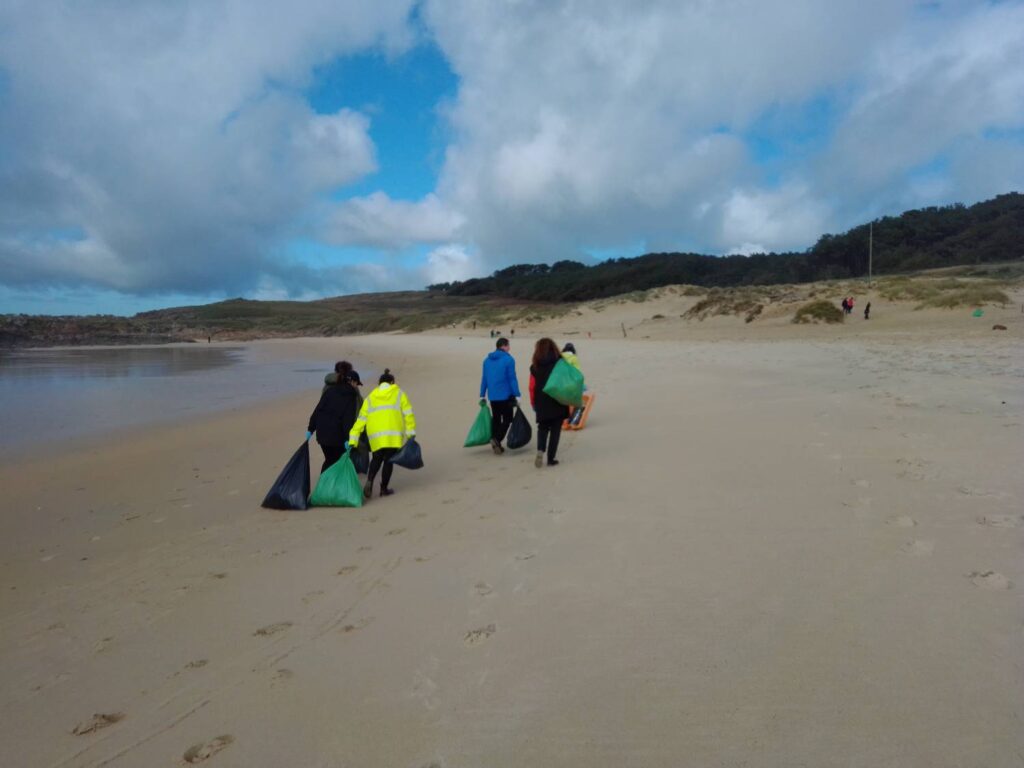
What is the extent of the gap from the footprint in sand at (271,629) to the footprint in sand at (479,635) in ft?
3.64

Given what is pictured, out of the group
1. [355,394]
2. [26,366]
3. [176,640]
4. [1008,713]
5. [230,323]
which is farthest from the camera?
[230,323]

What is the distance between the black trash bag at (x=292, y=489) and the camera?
6.33 meters

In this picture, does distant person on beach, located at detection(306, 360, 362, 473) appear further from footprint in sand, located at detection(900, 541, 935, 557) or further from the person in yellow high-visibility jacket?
footprint in sand, located at detection(900, 541, 935, 557)

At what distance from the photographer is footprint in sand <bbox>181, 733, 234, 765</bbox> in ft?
8.32

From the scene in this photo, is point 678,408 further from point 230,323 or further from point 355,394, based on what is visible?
point 230,323

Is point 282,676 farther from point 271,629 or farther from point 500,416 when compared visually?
point 500,416

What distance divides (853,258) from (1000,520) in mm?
65044

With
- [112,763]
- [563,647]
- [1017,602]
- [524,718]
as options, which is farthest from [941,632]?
[112,763]

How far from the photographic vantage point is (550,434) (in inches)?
296

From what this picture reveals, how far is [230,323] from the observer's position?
9538 centimetres

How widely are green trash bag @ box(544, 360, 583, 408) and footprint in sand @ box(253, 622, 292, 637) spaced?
4.30 metres

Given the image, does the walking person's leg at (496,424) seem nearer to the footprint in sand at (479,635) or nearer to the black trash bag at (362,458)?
the black trash bag at (362,458)

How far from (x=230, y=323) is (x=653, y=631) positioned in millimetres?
102404

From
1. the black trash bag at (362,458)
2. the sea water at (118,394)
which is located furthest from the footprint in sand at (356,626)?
the sea water at (118,394)
